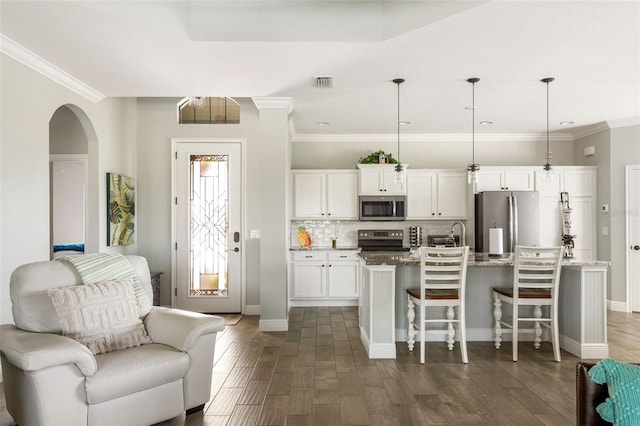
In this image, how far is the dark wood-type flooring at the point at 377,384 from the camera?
102 inches

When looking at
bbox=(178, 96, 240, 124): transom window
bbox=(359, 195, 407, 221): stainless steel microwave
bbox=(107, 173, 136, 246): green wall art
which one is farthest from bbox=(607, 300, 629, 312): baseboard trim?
bbox=(107, 173, 136, 246): green wall art

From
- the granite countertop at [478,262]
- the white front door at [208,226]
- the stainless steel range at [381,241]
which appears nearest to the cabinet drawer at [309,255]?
the stainless steel range at [381,241]

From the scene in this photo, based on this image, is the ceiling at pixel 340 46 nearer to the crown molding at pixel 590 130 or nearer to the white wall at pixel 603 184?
the crown molding at pixel 590 130

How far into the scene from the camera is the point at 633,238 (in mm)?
5594

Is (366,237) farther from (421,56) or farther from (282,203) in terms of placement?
(421,56)

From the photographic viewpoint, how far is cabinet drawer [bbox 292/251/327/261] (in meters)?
5.92

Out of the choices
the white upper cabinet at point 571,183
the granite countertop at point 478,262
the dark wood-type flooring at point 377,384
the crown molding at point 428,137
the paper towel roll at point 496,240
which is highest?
the crown molding at point 428,137

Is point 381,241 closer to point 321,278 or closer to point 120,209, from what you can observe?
point 321,278

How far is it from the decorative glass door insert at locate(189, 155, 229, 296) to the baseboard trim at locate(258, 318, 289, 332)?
1.06m

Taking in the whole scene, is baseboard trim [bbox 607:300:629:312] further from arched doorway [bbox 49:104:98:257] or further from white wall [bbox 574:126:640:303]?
arched doorway [bbox 49:104:98:257]

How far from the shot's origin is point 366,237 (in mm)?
6414

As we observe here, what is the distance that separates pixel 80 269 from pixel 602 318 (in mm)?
4470

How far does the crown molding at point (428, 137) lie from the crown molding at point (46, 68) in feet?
10.1

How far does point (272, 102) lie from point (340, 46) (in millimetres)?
1651
